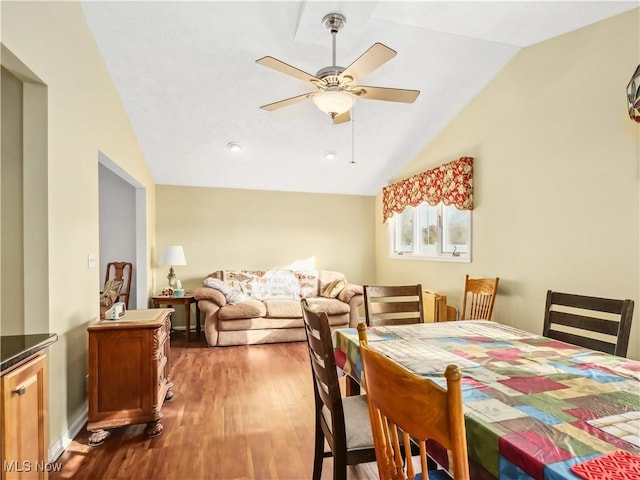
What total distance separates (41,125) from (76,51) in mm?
797

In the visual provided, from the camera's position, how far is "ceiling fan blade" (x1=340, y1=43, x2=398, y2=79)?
84.0 inches

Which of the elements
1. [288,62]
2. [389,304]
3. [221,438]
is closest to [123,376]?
[221,438]

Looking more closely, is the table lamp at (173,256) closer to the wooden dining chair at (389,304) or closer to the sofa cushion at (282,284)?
the sofa cushion at (282,284)

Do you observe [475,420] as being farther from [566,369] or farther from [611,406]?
[566,369]

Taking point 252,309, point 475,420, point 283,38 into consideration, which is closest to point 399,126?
point 283,38

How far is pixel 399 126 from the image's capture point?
430 centimetres

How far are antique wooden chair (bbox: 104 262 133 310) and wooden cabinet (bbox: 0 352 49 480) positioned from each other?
4.14 meters

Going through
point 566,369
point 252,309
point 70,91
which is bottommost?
point 252,309

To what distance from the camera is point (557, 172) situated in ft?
9.71

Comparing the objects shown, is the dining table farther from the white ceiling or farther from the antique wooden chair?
the antique wooden chair

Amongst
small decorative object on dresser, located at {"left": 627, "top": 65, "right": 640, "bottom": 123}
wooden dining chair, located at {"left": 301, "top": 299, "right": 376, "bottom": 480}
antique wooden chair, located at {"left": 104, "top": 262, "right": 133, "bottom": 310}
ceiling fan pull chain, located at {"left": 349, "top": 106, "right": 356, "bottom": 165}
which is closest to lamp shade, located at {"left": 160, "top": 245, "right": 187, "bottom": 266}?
antique wooden chair, located at {"left": 104, "top": 262, "right": 133, "bottom": 310}

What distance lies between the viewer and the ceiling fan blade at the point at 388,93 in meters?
2.61

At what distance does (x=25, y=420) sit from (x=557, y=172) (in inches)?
142

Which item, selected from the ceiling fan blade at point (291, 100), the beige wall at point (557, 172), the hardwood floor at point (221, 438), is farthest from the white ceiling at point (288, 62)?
the hardwood floor at point (221, 438)
